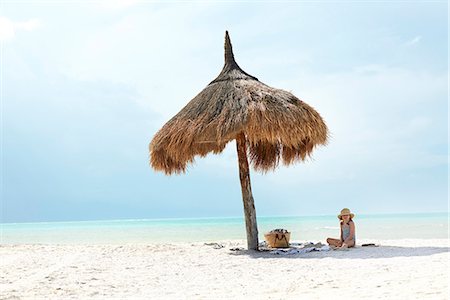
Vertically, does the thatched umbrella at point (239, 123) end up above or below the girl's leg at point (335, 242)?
above

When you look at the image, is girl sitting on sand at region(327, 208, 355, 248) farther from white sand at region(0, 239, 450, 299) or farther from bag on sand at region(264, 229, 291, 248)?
bag on sand at region(264, 229, 291, 248)

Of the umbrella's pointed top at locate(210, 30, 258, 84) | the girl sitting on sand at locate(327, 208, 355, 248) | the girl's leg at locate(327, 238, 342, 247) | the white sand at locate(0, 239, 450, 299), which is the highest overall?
the umbrella's pointed top at locate(210, 30, 258, 84)

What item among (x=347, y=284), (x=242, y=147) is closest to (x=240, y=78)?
(x=242, y=147)

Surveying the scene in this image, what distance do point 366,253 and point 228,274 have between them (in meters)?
2.28

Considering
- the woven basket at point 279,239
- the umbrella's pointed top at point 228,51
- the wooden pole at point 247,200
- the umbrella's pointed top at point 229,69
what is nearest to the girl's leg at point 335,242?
the woven basket at point 279,239

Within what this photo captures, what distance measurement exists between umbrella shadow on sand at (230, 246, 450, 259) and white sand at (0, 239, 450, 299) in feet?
0.04

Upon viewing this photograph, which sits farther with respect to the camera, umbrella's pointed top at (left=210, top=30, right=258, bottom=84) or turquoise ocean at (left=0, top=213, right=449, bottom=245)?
turquoise ocean at (left=0, top=213, right=449, bottom=245)

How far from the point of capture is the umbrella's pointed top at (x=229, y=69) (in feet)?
28.0

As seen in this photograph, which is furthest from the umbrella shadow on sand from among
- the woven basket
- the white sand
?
the woven basket

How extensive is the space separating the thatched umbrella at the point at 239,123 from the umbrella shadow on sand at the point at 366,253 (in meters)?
0.80

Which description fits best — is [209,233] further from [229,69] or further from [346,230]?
[346,230]

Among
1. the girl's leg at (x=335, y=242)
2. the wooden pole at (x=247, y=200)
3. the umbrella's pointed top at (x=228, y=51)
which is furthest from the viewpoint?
the umbrella's pointed top at (x=228, y=51)

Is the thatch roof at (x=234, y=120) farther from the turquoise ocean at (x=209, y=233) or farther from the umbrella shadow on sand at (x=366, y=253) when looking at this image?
the turquoise ocean at (x=209, y=233)

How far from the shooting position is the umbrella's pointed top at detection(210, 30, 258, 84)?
853 centimetres
